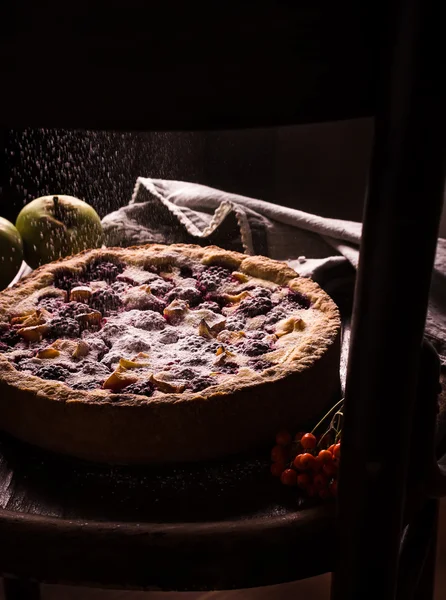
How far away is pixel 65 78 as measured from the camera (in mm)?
445

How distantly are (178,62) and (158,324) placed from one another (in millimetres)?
594

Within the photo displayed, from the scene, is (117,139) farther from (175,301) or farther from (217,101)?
(217,101)

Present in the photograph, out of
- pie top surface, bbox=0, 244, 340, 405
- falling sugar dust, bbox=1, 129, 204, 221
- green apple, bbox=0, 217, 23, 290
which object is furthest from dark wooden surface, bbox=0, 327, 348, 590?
falling sugar dust, bbox=1, 129, 204, 221

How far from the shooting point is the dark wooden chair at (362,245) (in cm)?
43

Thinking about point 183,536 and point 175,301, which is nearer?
point 183,536

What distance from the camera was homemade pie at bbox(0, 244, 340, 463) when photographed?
0.78 metres

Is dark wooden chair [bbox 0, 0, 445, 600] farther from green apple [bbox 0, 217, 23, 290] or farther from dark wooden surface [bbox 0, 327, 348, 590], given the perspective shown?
green apple [bbox 0, 217, 23, 290]

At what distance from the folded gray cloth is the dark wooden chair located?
51cm

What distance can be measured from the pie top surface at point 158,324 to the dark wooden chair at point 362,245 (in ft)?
0.32

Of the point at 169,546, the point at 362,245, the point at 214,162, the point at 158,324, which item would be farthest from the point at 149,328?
the point at 214,162

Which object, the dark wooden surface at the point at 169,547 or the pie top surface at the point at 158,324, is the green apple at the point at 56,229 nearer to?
the pie top surface at the point at 158,324

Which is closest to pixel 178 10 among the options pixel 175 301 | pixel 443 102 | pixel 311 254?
pixel 443 102

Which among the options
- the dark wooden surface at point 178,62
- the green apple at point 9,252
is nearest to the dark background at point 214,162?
the green apple at point 9,252

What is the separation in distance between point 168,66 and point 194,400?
0.41 metres
